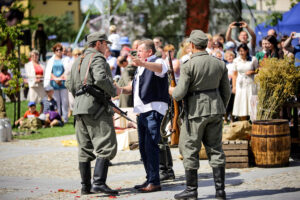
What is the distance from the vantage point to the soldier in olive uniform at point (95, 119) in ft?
25.2

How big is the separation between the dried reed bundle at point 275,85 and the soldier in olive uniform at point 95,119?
3.31 meters

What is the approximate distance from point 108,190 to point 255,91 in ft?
20.3

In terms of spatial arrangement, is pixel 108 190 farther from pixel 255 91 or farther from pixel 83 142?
pixel 255 91

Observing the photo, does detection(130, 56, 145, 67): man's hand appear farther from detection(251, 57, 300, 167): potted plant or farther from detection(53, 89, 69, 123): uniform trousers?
detection(53, 89, 69, 123): uniform trousers

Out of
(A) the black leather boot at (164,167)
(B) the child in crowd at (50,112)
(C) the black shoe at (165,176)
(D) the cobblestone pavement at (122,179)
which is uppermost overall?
(B) the child in crowd at (50,112)

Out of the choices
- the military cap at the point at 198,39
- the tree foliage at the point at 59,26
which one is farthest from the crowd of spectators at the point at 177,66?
the tree foliage at the point at 59,26

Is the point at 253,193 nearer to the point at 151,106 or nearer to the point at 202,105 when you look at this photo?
the point at 202,105

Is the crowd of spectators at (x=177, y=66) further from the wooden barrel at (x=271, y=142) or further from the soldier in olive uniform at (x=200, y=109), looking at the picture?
the soldier in olive uniform at (x=200, y=109)

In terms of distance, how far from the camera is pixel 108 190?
7695mm

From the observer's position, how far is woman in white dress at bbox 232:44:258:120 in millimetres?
12781

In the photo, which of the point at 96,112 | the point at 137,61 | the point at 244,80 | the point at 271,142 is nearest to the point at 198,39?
the point at 137,61

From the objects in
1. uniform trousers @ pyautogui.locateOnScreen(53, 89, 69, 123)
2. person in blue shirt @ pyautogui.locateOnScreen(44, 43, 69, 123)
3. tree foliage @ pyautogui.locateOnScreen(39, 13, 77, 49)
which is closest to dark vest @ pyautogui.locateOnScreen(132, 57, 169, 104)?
person in blue shirt @ pyautogui.locateOnScreen(44, 43, 69, 123)

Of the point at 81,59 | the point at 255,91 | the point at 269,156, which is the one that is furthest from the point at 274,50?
the point at 81,59

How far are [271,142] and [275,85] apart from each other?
47.5 inches
